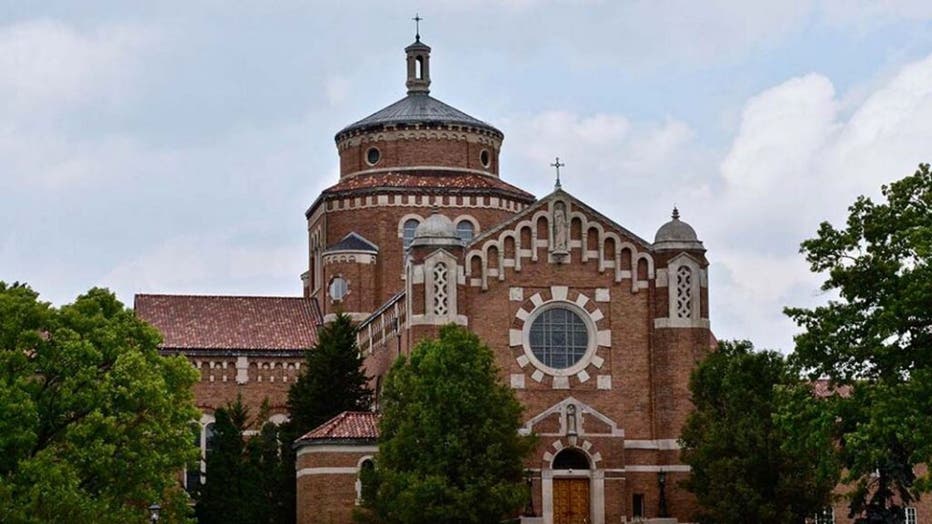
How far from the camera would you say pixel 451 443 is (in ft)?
226

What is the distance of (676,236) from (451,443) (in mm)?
16162

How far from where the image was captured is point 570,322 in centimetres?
8038

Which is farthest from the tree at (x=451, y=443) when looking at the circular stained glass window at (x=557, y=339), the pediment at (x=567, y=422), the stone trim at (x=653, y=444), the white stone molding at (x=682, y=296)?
→ the white stone molding at (x=682, y=296)

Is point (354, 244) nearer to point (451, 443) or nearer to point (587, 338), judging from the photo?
point (587, 338)

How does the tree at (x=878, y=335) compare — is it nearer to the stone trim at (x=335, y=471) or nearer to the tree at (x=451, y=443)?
the tree at (x=451, y=443)

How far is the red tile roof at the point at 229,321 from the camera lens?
92375 millimetres

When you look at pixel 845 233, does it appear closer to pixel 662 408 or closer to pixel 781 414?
pixel 781 414

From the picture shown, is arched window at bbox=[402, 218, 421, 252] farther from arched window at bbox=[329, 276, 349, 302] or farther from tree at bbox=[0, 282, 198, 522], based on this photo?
tree at bbox=[0, 282, 198, 522]

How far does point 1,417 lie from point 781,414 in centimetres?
2316

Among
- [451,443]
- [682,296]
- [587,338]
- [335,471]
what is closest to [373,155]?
[587,338]

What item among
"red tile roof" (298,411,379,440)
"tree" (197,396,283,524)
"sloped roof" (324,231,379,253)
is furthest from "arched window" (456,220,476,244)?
"tree" (197,396,283,524)

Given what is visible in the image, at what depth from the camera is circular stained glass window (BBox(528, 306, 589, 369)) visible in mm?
79938

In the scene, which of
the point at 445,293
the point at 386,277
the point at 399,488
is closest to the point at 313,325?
the point at 386,277

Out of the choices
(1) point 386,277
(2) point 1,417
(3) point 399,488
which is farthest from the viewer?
(1) point 386,277
